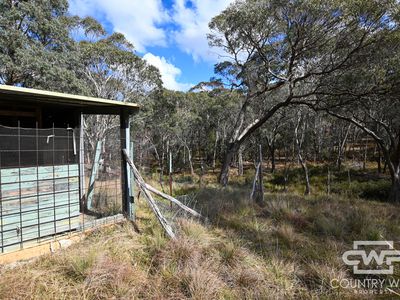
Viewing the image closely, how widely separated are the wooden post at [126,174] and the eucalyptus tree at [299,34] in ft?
18.7

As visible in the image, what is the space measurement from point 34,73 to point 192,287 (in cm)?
1098

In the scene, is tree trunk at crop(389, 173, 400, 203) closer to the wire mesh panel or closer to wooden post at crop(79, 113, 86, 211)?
wooden post at crop(79, 113, 86, 211)

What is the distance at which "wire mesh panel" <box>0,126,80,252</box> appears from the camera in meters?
3.50

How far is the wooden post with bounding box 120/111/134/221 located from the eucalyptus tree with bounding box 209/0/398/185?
569cm

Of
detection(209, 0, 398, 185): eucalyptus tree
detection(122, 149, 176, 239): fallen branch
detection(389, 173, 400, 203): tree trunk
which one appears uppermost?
detection(209, 0, 398, 185): eucalyptus tree

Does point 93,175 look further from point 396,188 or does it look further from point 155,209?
point 396,188

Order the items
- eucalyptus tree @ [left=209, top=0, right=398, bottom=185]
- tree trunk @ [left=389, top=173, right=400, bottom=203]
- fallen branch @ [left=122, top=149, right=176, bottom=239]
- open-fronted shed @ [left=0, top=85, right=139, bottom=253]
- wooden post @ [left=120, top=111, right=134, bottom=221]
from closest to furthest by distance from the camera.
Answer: open-fronted shed @ [left=0, top=85, right=139, bottom=253] → fallen branch @ [left=122, top=149, right=176, bottom=239] → wooden post @ [left=120, top=111, right=134, bottom=221] → eucalyptus tree @ [left=209, top=0, right=398, bottom=185] → tree trunk @ [left=389, top=173, right=400, bottom=203]

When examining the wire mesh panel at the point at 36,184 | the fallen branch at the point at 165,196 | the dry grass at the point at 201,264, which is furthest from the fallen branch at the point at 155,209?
the wire mesh panel at the point at 36,184

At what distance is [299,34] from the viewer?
7727 mm

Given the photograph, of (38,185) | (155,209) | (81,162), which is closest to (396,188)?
(155,209)

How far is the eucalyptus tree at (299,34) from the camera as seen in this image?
6.87 m

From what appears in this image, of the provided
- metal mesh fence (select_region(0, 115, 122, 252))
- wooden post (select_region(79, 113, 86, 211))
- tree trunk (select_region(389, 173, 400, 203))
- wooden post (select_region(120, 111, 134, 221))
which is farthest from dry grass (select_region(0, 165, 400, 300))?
tree trunk (select_region(389, 173, 400, 203))

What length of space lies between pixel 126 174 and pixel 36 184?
4.74 feet

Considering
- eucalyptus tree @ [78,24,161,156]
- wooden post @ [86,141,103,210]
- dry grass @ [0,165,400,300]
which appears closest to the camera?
dry grass @ [0,165,400,300]
